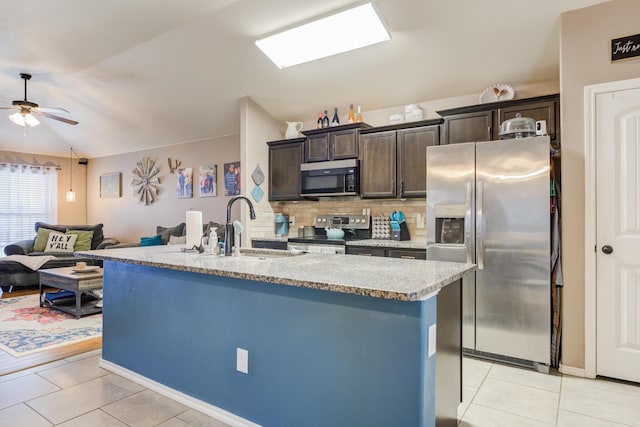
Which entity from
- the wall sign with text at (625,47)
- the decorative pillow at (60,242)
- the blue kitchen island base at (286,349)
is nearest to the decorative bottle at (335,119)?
the wall sign with text at (625,47)

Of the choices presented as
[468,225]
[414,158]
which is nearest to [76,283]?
[414,158]

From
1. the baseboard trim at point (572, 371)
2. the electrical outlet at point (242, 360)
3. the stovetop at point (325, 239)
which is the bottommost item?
the baseboard trim at point (572, 371)

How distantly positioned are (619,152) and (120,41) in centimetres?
464

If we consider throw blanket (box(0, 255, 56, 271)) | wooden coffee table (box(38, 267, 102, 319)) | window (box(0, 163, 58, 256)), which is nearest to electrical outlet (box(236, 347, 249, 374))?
wooden coffee table (box(38, 267, 102, 319))

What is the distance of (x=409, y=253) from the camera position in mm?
3650

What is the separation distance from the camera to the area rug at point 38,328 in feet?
10.8

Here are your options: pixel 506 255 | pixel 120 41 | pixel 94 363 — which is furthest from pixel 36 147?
pixel 506 255

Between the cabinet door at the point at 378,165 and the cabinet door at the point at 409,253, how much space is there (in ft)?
2.24

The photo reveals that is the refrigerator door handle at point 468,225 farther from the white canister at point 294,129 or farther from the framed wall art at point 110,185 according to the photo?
the framed wall art at point 110,185

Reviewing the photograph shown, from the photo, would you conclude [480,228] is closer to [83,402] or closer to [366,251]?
[366,251]

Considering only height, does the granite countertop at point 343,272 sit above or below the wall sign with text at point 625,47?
below

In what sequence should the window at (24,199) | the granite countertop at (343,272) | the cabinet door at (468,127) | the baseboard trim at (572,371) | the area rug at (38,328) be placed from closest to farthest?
the granite countertop at (343,272), the baseboard trim at (572,371), the area rug at (38,328), the cabinet door at (468,127), the window at (24,199)

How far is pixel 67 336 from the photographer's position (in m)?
3.51

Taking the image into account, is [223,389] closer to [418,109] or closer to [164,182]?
[418,109]
